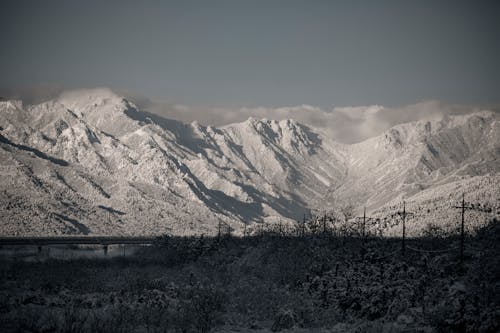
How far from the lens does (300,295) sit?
308 feet

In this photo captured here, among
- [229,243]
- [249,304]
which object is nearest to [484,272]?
[249,304]

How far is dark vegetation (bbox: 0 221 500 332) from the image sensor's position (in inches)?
2518

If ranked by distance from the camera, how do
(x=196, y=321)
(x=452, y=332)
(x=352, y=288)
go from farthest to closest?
(x=352, y=288)
(x=196, y=321)
(x=452, y=332)

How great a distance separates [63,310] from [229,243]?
9794 centimetres

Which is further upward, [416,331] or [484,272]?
[484,272]

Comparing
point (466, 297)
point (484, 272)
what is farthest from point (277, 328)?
point (484, 272)

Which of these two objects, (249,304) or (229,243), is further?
(229,243)

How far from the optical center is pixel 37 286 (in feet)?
301

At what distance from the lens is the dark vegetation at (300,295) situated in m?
64.0

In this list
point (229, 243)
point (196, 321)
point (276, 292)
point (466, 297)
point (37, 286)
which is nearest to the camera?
point (466, 297)

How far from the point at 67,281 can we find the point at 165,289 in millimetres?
20128

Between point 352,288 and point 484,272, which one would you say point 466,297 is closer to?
point 484,272

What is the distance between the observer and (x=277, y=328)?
70125mm

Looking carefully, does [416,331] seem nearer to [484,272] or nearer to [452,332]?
[452,332]
